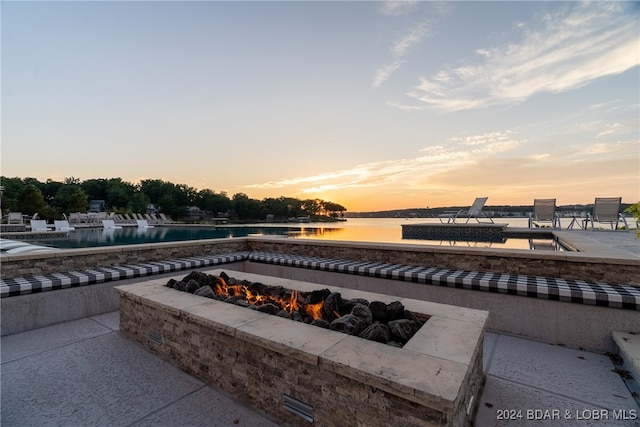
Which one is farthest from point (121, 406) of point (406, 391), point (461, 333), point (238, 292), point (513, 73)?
point (513, 73)

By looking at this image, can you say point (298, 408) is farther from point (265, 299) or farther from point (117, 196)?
point (117, 196)

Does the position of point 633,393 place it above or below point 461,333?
below

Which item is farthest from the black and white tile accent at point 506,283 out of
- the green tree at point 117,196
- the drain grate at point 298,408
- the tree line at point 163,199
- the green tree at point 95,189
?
the green tree at point 95,189

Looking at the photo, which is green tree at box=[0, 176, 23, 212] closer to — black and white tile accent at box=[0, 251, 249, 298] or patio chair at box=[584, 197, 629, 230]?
black and white tile accent at box=[0, 251, 249, 298]

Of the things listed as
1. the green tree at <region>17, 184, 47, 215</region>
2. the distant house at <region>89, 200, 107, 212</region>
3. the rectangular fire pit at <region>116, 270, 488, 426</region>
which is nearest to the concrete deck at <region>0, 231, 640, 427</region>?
the rectangular fire pit at <region>116, 270, 488, 426</region>

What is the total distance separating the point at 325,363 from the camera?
1.63 m

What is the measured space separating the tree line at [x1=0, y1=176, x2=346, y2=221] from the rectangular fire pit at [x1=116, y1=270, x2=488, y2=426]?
6149cm

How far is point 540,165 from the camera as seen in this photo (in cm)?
1423

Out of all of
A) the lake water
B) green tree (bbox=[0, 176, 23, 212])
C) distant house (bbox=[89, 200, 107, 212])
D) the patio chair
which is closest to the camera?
the lake water

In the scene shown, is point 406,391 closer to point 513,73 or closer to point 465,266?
point 465,266

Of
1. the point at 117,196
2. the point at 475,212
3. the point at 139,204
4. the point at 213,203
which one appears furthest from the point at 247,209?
the point at 475,212

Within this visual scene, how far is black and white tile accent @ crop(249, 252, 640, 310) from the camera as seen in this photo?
298cm

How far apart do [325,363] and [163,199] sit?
244ft

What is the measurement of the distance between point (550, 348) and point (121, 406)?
4.23 meters
